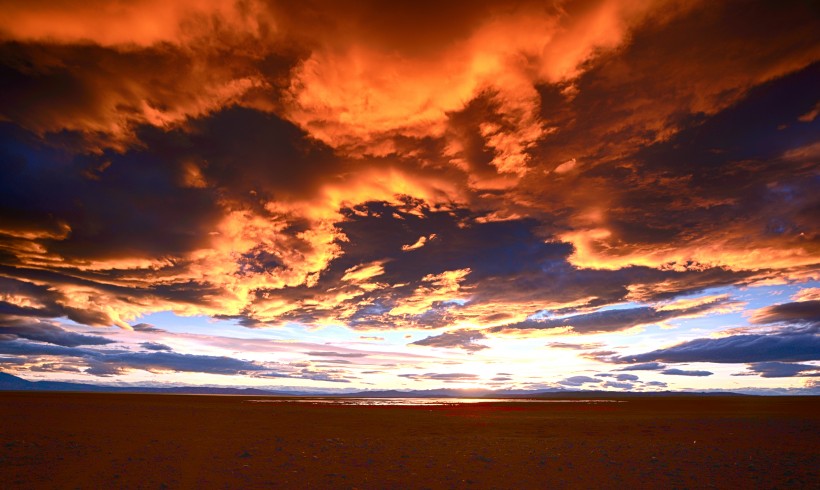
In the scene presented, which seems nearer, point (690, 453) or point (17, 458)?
point (17, 458)

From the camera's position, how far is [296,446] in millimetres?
19922

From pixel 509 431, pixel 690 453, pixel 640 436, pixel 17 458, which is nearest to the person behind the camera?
pixel 17 458

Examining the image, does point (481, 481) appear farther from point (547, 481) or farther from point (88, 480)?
point (88, 480)

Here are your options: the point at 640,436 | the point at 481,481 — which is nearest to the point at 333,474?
the point at 481,481

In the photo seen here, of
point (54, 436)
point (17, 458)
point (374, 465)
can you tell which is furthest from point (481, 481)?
point (54, 436)

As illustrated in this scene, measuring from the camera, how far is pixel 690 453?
18.8m

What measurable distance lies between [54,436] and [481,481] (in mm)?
20972

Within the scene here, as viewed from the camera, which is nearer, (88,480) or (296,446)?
(88,480)

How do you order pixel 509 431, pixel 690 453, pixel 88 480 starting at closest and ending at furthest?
pixel 88 480, pixel 690 453, pixel 509 431

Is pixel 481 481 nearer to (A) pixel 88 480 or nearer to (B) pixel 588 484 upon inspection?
(B) pixel 588 484

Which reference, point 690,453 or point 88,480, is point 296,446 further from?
point 690,453

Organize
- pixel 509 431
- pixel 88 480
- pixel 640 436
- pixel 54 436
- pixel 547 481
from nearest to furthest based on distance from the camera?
1. pixel 88 480
2. pixel 547 481
3. pixel 54 436
4. pixel 640 436
5. pixel 509 431

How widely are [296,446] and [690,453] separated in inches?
676

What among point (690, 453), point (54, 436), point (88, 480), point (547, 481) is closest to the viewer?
point (88, 480)
